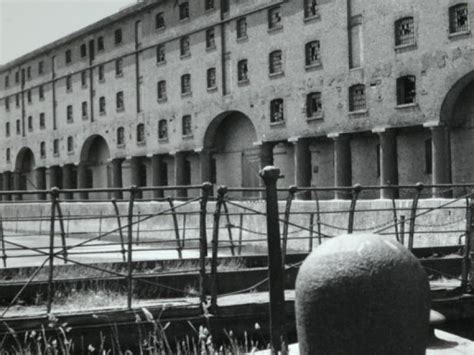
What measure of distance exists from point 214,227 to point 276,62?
21.7m

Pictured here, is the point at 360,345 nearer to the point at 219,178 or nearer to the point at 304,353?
the point at 304,353

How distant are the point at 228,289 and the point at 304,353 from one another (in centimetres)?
548

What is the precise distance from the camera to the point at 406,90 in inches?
960

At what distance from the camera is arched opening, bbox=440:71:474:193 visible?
898 inches

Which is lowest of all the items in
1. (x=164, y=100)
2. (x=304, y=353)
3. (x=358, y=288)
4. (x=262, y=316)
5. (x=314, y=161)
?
(x=262, y=316)

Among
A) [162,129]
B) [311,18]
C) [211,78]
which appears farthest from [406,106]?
[162,129]

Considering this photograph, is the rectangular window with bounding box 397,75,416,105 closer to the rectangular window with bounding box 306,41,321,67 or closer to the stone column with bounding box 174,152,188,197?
the rectangular window with bounding box 306,41,321,67

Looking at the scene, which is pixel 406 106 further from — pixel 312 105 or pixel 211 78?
pixel 211 78

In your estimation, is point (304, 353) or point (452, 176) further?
point (452, 176)

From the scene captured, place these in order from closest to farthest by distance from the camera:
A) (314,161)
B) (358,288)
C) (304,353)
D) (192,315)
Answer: (358,288) → (304,353) → (192,315) → (314,161)

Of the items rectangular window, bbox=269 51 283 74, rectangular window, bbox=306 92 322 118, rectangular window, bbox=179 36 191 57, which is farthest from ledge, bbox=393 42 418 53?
rectangular window, bbox=179 36 191 57

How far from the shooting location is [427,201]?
18.0 m

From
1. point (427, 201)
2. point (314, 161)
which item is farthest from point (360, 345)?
point (314, 161)

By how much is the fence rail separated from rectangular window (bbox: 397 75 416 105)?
332 centimetres
